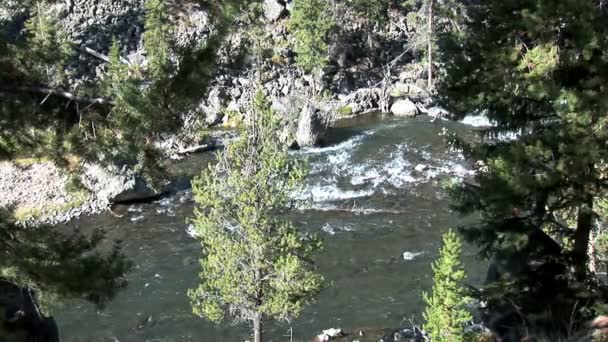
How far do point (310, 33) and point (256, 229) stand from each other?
119 ft

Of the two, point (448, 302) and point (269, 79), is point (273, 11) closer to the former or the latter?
point (269, 79)

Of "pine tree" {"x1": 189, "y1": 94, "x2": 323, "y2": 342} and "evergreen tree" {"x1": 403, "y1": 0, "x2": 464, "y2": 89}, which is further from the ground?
"evergreen tree" {"x1": 403, "y1": 0, "x2": 464, "y2": 89}

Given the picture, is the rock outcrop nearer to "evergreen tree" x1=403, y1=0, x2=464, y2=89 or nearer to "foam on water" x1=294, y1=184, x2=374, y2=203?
"foam on water" x1=294, y1=184, x2=374, y2=203

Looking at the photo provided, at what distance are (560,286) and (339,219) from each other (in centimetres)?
1675

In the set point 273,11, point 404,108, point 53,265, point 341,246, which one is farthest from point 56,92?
point 273,11

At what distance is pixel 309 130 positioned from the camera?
128 ft

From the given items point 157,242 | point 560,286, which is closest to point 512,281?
point 560,286

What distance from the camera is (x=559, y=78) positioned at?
1161 centimetres

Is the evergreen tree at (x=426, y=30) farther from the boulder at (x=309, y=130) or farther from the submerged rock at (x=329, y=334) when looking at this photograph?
the submerged rock at (x=329, y=334)

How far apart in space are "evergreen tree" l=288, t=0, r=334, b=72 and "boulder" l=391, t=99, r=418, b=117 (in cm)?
785

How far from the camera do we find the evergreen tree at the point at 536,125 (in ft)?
35.1

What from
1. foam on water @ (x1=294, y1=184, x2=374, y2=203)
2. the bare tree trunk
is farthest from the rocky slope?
foam on water @ (x1=294, y1=184, x2=374, y2=203)

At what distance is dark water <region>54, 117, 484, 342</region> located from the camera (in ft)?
71.4

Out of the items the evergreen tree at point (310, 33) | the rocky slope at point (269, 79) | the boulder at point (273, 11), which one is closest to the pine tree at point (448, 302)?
the rocky slope at point (269, 79)
